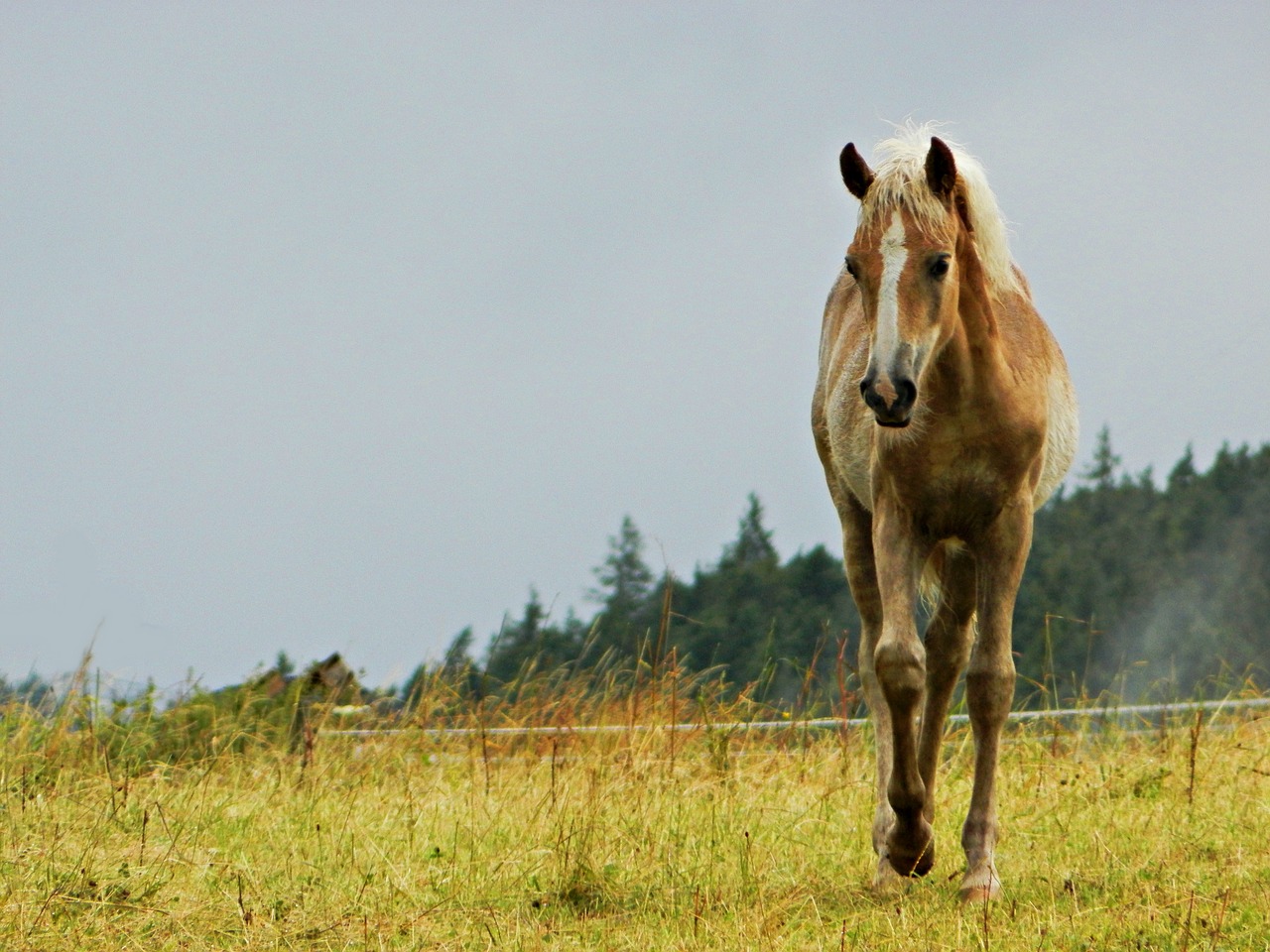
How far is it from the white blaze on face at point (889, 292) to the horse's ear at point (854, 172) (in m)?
0.34

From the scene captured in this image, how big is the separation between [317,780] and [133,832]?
60.2 inches

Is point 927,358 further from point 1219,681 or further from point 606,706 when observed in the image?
point 1219,681

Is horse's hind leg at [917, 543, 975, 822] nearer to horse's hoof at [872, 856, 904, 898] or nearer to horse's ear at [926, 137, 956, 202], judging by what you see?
horse's hoof at [872, 856, 904, 898]

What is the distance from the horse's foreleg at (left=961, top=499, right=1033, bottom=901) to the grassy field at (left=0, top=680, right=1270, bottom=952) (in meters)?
0.29

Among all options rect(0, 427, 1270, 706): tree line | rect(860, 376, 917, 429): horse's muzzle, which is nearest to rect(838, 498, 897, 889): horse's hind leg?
rect(860, 376, 917, 429): horse's muzzle

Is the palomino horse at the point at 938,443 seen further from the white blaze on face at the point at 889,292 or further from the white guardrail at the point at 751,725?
the white guardrail at the point at 751,725

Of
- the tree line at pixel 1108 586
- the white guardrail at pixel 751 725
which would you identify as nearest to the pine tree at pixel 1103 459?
the tree line at pixel 1108 586

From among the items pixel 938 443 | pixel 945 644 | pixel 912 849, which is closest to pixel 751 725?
pixel 945 644

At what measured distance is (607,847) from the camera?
505 centimetres

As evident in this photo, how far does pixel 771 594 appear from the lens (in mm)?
52125

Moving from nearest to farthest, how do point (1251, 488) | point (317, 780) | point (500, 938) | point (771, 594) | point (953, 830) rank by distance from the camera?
point (500, 938), point (953, 830), point (317, 780), point (771, 594), point (1251, 488)

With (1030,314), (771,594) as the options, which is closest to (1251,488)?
(771,594)

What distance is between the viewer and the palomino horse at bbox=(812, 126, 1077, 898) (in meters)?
4.20

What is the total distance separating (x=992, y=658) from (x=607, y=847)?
156 centimetres
